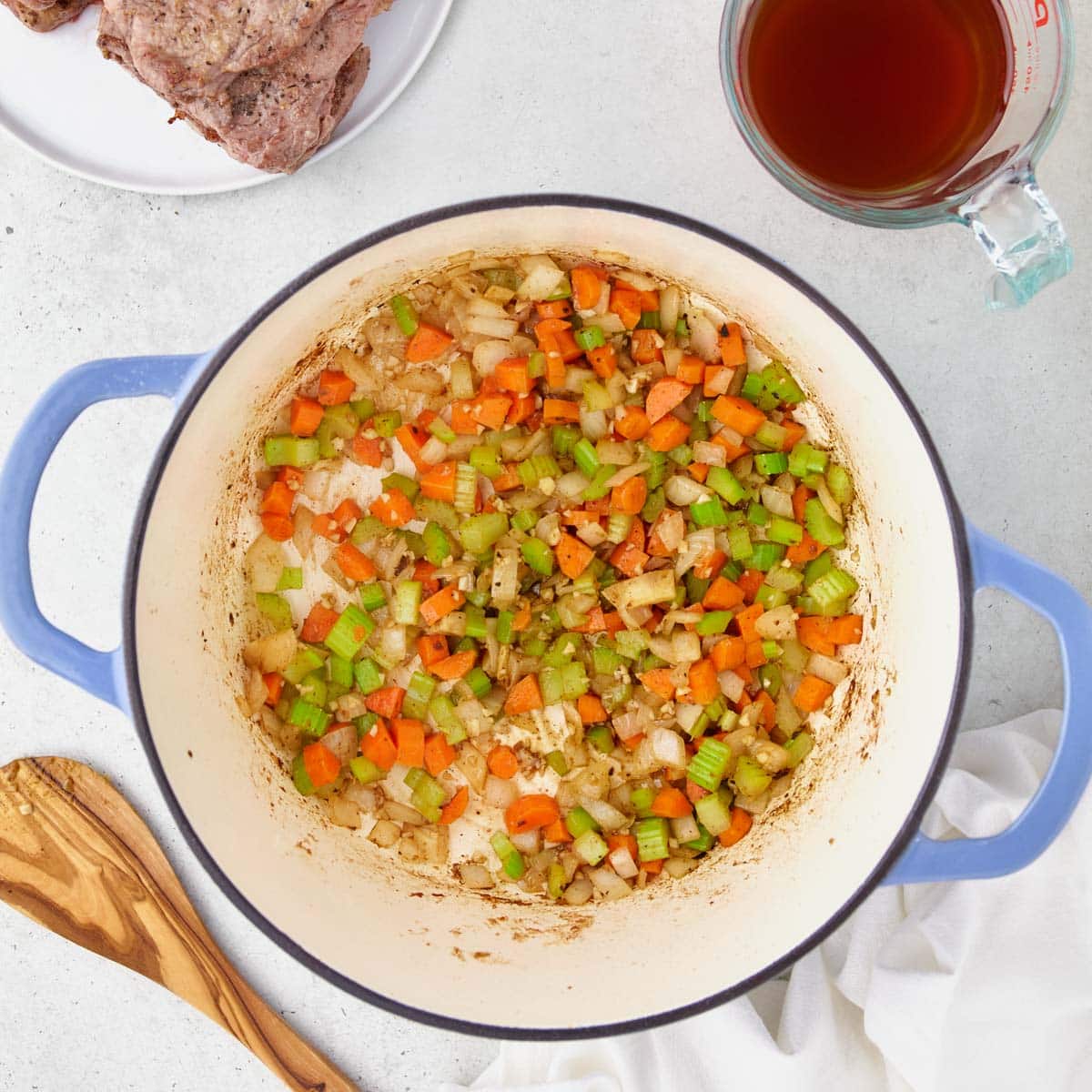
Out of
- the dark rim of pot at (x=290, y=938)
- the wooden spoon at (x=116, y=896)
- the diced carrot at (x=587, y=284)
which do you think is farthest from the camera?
the wooden spoon at (x=116, y=896)

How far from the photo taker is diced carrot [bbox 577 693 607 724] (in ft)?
4.28

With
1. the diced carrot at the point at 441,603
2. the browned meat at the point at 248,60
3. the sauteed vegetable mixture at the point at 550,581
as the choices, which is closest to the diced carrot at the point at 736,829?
the sauteed vegetable mixture at the point at 550,581

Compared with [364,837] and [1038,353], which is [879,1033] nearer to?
[364,837]

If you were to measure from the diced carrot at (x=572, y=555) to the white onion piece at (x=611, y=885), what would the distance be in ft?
1.21

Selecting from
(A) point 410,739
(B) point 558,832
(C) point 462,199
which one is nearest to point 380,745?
(A) point 410,739

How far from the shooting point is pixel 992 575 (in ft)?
3.33

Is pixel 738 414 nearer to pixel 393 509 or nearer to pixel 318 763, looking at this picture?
pixel 393 509

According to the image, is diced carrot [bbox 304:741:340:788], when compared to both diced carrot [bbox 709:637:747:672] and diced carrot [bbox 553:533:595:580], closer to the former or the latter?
diced carrot [bbox 553:533:595:580]

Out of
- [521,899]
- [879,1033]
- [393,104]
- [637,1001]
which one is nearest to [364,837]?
[521,899]

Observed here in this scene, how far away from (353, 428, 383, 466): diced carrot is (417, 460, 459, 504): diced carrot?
0.21 ft

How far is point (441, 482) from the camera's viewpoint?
4.22 ft

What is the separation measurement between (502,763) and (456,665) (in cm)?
14

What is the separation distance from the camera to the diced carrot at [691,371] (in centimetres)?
126

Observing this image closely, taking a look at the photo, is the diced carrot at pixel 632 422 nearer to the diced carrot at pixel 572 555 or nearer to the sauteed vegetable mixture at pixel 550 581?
the sauteed vegetable mixture at pixel 550 581
